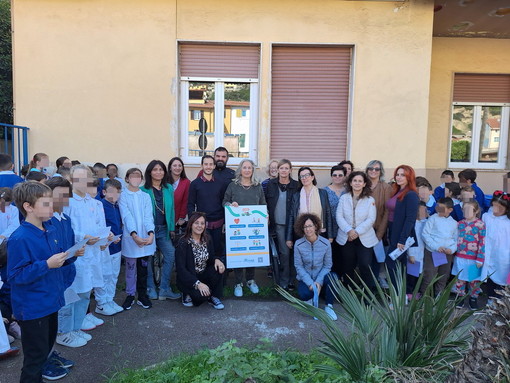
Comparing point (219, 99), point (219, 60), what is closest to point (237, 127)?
point (219, 99)

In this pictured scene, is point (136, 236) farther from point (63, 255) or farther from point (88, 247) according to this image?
point (63, 255)

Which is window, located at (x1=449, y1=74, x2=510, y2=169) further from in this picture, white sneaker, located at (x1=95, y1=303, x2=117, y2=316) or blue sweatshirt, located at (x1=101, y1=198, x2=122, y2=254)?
white sneaker, located at (x1=95, y1=303, x2=117, y2=316)

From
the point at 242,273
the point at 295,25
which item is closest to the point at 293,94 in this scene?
the point at 295,25

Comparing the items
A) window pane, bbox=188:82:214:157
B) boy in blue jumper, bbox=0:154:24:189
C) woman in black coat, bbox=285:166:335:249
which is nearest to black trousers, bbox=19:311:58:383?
boy in blue jumper, bbox=0:154:24:189

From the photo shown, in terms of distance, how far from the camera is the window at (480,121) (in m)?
9.19

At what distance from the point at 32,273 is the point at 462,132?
974cm

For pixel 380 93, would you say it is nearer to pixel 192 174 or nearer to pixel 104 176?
pixel 192 174

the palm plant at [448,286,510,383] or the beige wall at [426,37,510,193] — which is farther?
the beige wall at [426,37,510,193]

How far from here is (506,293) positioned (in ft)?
5.91

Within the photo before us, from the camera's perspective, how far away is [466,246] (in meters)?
5.45

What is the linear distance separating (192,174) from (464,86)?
278 inches

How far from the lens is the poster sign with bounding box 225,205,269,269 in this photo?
550 cm

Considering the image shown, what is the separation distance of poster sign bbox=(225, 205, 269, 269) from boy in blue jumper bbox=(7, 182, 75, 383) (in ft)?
9.09

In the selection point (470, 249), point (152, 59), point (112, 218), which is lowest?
point (470, 249)
